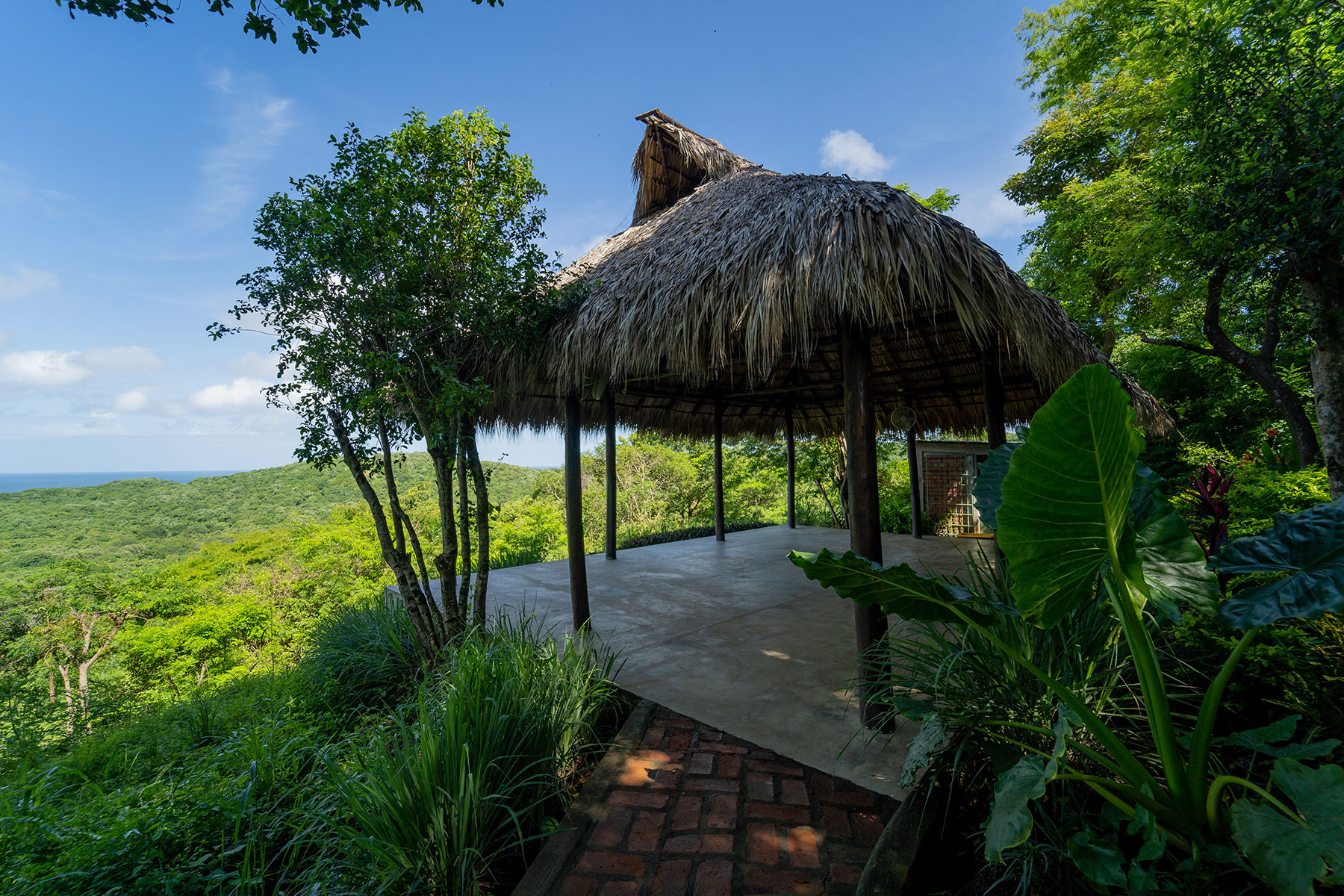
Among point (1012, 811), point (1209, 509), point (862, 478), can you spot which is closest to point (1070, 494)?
point (1012, 811)

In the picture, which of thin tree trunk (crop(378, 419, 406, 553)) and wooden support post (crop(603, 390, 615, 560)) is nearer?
thin tree trunk (crop(378, 419, 406, 553))

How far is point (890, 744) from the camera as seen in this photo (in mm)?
2381

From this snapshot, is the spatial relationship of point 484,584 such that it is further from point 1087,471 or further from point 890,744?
point 1087,471

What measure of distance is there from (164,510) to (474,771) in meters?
25.7

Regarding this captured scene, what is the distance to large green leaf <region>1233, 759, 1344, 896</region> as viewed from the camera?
3.28ft

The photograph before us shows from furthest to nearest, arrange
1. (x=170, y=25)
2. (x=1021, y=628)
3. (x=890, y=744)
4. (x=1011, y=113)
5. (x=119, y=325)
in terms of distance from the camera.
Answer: (x=1011, y=113), (x=119, y=325), (x=170, y=25), (x=890, y=744), (x=1021, y=628)

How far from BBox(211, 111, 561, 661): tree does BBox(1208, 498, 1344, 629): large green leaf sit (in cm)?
318

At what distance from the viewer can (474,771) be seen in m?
1.84

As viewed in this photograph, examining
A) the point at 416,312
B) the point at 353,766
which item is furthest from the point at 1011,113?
the point at 353,766

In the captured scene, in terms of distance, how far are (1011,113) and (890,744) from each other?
14.5 metres

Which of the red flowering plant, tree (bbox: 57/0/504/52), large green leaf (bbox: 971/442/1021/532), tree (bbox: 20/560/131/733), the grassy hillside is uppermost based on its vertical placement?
tree (bbox: 57/0/504/52)

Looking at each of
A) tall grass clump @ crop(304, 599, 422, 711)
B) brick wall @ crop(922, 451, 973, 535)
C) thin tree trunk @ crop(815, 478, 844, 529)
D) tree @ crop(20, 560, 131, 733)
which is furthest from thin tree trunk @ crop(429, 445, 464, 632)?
tree @ crop(20, 560, 131, 733)

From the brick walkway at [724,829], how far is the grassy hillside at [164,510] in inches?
599

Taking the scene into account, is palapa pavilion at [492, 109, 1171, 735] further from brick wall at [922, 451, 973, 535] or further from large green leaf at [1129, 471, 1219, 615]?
brick wall at [922, 451, 973, 535]
